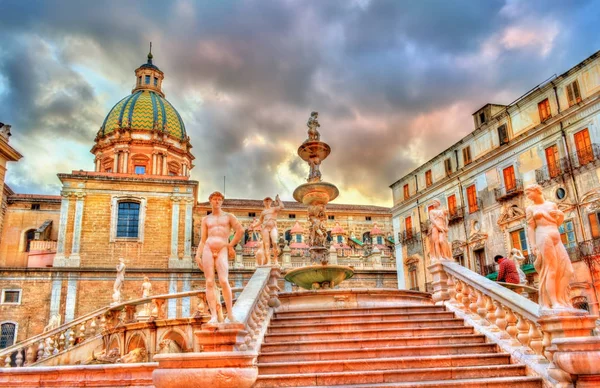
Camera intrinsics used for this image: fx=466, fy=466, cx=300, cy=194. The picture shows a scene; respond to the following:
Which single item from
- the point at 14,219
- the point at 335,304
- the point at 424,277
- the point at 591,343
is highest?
the point at 14,219

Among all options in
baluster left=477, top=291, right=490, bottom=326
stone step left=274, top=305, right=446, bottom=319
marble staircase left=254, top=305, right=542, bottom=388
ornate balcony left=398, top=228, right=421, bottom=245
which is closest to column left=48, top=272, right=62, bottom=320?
ornate balcony left=398, top=228, right=421, bottom=245

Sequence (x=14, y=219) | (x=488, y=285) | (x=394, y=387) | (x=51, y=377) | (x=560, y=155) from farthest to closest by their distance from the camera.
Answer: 1. (x=14, y=219)
2. (x=560, y=155)
3. (x=488, y=285)
4. (x=51, y=377)
5. (x=394, y=387)

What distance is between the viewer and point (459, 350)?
24.3 ft

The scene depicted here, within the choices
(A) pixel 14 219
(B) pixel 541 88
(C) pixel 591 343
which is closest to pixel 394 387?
(C) pixel 591 343

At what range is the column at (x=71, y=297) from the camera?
28.8 metres

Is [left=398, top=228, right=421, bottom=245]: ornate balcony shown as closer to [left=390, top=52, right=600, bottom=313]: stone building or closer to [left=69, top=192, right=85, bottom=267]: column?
[left=390, top=52, right=600, bottom=313]: stone building

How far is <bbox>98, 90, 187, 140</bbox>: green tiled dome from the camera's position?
140 ft

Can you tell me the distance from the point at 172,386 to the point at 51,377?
2.77 meters

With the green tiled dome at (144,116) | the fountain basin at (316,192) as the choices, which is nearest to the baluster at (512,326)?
the fountain basin at (316,192)

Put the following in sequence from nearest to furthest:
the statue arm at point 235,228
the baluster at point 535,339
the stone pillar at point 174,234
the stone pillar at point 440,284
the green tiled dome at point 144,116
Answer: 1. the baluster at point 535,339
2. the statue arm at point 235,228
3. the stone pillar at point 440,284
4. the stone pillar at point 174,234
5. the green tiled dome at point 144,116

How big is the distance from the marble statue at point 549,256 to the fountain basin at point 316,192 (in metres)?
7.69

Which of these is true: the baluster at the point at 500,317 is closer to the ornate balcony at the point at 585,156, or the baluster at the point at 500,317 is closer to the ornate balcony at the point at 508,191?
the ornate balcony at the point at 585,156

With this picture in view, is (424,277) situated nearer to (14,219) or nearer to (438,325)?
(438,325)

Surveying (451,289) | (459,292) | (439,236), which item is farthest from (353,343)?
(439,236)
